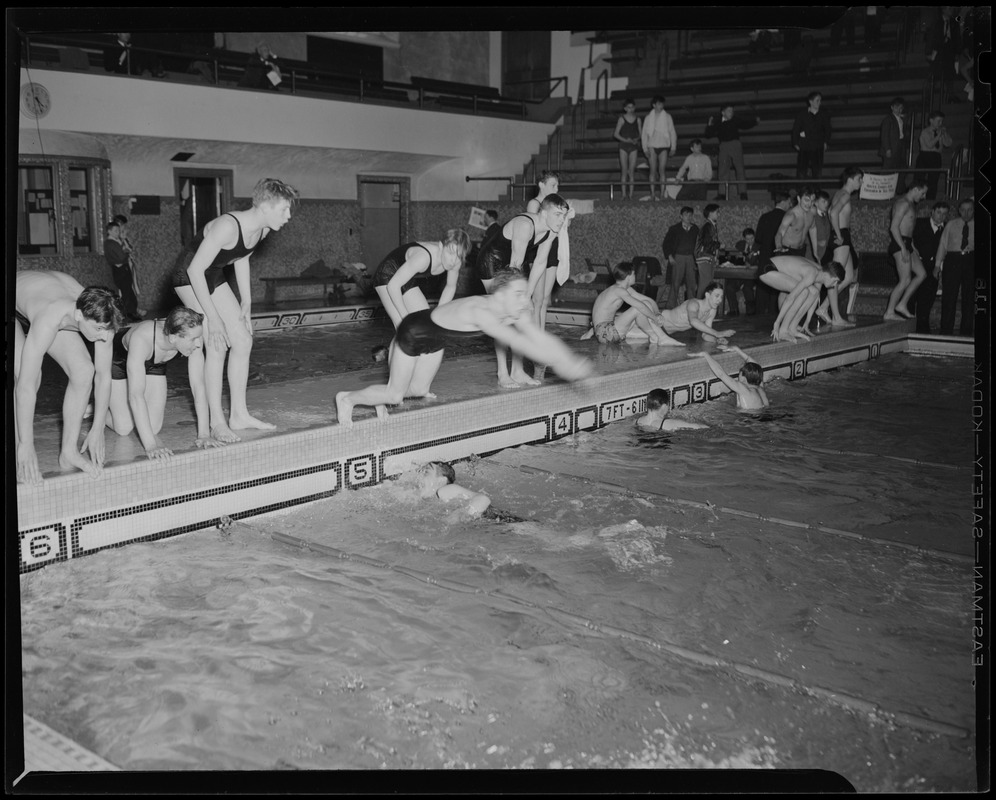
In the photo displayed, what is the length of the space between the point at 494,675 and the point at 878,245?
12432 millimetres

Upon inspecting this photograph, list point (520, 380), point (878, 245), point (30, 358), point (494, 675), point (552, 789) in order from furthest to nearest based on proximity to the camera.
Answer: point (878, 245), point (520, 380), point (30, 358), point (494, 675), point (552, 789)

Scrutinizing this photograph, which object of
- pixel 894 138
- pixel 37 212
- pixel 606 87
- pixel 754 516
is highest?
pixel 606 87

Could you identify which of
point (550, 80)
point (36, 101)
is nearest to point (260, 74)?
point (36, 101)

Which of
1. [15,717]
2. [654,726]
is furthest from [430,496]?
[15,717]

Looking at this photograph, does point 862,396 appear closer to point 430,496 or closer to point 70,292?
point 430,496

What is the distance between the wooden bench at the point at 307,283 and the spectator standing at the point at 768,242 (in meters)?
6.84

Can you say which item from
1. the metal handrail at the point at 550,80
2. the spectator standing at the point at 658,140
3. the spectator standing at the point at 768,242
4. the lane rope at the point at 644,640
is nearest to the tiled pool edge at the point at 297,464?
the lane rope at the point at 644,640

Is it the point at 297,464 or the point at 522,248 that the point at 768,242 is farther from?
the point at 297,464

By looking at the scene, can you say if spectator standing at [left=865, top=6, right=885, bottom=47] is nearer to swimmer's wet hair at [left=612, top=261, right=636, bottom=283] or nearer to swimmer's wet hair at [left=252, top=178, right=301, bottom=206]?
swimmer's wet hair at [left=612, top=261, right=636, bottom=283]

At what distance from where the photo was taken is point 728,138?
49.8 feet

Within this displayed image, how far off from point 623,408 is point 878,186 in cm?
757

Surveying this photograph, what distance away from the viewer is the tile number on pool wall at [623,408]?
844 cm

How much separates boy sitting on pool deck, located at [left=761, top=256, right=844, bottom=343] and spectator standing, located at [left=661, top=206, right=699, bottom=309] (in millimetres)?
2231

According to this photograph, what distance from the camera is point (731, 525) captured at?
5.82 m
